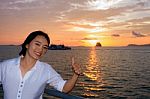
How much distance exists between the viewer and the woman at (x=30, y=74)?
2.95 meters

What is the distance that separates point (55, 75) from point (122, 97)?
28.0 meters

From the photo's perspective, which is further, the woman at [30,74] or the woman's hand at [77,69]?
the woman's hand at [77,69]

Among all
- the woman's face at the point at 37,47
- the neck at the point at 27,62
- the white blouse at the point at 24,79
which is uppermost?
the woman's face at the point at 37,47

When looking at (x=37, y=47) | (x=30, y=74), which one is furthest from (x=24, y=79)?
(x=37, y=47)

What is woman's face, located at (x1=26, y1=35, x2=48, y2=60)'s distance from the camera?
310 centimetres

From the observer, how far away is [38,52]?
10.2 feet

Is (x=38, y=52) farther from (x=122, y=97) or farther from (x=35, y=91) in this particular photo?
(x=122, y=97)

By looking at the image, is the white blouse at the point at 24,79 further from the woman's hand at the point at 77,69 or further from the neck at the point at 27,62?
the woman's hand at the point at 77,69

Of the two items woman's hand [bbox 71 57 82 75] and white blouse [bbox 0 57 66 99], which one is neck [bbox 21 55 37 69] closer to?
white blouse [bbox 0 57 66 99]

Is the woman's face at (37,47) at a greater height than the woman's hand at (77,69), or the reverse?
the woman's face at (37,47)

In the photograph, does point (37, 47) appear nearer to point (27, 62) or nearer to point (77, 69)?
point (27, 62)

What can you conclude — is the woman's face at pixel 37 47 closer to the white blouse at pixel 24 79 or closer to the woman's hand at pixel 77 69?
the white blouse at pixel 24 79

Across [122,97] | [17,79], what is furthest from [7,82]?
[122,97]

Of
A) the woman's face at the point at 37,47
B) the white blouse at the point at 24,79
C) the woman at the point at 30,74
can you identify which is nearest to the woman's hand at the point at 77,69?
the woman at the point at 30,74
